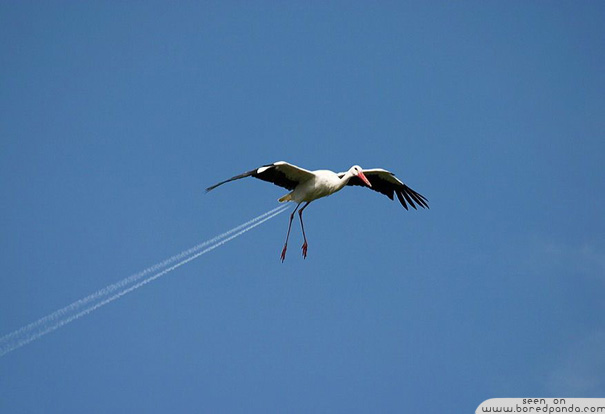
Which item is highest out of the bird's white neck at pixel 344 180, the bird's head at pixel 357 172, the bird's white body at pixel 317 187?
the bird's head at pixel 357 172

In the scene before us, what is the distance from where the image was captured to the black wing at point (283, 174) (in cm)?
2922

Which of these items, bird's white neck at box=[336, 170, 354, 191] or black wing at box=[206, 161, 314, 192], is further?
bird's white neck at box=[336, 170, 354, 191]

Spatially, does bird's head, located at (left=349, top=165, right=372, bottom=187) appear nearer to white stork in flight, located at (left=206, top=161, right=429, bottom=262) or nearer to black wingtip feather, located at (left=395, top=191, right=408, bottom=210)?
white stork in flight, located at (left=206, top=161, right=429, bottom=262)

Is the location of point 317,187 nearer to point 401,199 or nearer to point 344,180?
point 344,180

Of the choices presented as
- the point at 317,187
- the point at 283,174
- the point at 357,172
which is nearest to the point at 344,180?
the point at 357,172

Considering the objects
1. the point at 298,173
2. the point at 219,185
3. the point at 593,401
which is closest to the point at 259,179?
the point at 298,173

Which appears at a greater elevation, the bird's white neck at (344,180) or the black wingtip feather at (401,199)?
the black wingtip feather at (401,199)

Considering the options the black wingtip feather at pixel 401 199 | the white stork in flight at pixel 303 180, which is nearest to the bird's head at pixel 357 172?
the white stork in flight at pixel 303 180

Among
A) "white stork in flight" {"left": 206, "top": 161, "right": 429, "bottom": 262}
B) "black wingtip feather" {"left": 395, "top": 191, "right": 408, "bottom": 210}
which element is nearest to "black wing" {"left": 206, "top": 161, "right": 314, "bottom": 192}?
"white stork in flight" {"left": 206, "top": 161, "right": 429, "bottom": 262}

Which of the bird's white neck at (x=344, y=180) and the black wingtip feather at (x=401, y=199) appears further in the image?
the black wingtip feather at (x=401, y=199)

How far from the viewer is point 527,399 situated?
1065 inches

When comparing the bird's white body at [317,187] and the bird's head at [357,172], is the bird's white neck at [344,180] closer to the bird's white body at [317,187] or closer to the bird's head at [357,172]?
the bird's white body at [317,187]

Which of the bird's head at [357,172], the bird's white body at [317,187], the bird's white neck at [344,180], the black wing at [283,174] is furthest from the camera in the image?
the bird's head at [357,172]

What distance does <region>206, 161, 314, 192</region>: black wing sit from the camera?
29.2m
